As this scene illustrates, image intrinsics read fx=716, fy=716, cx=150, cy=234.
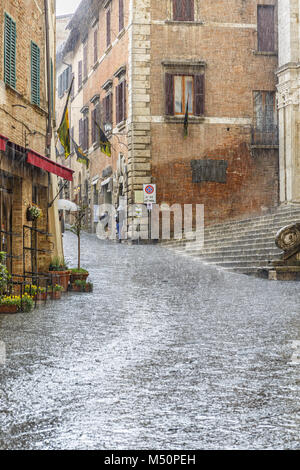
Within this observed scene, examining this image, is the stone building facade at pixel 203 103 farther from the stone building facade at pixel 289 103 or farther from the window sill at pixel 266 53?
the stone building facade at pixel 289 103

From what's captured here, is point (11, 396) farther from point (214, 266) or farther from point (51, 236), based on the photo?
point (214, 266)

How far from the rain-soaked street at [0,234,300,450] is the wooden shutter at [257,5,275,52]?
19.8 metres

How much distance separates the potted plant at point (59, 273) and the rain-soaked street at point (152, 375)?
2238mm

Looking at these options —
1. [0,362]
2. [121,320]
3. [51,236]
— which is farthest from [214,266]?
[0,362]

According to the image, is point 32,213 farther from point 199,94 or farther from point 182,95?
point 199,94

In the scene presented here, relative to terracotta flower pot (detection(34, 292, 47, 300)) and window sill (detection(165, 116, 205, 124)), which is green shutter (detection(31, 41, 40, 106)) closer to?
terracotta flower pot (detection(34, 292, 47, 300))

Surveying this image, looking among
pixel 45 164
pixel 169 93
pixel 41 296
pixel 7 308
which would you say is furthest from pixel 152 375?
pixel 169 93

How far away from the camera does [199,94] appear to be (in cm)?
2884

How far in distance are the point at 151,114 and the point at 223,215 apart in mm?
4962

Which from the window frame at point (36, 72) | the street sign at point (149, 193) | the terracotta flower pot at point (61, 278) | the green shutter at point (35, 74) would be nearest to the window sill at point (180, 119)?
the street sign at point (149, 193)

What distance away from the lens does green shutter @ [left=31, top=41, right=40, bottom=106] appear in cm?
1481

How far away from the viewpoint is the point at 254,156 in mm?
29297

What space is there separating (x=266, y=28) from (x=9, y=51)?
18.7 meters

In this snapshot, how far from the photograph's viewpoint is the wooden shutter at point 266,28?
29.5m
